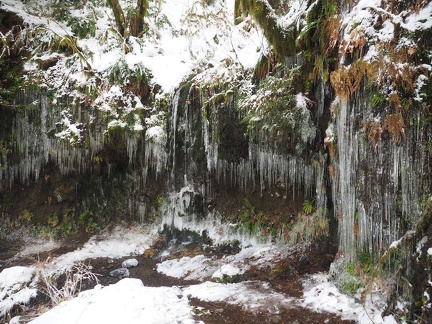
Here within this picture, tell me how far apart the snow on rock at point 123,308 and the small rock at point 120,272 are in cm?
236

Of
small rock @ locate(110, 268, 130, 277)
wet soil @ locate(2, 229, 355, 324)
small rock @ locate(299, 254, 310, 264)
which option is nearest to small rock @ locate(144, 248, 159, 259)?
wet soil @ locate(2, 229, 355, 324)

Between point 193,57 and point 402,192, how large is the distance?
7481 millimetres

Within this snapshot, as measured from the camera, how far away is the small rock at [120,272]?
7.43 m

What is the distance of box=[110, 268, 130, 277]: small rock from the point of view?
743 centimetres

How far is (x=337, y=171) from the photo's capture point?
5301mm

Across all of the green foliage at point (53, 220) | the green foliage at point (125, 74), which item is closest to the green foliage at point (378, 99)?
the green foliage at point (125, 74)

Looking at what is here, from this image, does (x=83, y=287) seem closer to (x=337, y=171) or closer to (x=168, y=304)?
(x=168, y=304)

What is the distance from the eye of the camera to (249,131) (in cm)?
705

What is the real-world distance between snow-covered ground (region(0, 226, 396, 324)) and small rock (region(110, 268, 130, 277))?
0.81 m

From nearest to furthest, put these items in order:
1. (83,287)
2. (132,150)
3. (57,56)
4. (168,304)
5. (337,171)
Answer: (168,304)
(337,171)
(83,287)
(132,150)
(57,56)

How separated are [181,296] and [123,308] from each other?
1477 millimetres

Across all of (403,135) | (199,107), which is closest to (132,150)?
(199,107)

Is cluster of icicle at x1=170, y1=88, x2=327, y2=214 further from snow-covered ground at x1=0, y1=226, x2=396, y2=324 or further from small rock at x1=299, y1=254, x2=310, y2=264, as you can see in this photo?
snow-covered ground at x1=0, y1=226, x2=396, y2=324

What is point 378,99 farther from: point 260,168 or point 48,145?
point 48,145
